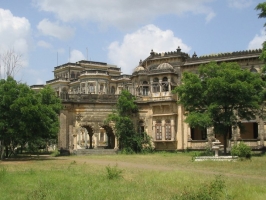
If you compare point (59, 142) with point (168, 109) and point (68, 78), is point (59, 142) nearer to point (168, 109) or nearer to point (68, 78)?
point (168, 109)

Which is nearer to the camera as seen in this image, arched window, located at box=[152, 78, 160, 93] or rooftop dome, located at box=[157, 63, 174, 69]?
arched window, located at box=[152, 78, 160, 93]

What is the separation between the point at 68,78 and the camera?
2564 inches

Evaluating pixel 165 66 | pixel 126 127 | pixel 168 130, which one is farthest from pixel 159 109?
pixel 165 66

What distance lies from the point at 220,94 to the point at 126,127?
11776mm

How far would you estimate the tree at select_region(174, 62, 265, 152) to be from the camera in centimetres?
2838

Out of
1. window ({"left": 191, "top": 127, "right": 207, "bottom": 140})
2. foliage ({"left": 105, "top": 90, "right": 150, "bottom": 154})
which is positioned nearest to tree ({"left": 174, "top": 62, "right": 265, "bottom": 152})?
foliage ({"left": 105, "top": 90, "right": 150, "bottom": 154})

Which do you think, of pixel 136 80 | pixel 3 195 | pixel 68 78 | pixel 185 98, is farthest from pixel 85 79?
pixel 3 195

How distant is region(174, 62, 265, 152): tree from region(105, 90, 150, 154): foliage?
27.2ft

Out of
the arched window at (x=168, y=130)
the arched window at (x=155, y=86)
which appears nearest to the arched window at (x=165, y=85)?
the arched window at (x=155, y=86)

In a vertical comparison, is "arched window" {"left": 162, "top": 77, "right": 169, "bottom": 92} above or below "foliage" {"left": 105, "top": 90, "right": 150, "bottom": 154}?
above

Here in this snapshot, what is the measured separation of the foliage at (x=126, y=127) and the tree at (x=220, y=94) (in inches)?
326

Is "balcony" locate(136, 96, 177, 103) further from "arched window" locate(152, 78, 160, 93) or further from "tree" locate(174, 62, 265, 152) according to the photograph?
"tree" locate(174, 62, 265, 152)

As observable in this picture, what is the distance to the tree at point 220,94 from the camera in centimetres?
2838

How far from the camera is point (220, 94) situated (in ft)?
95.0
